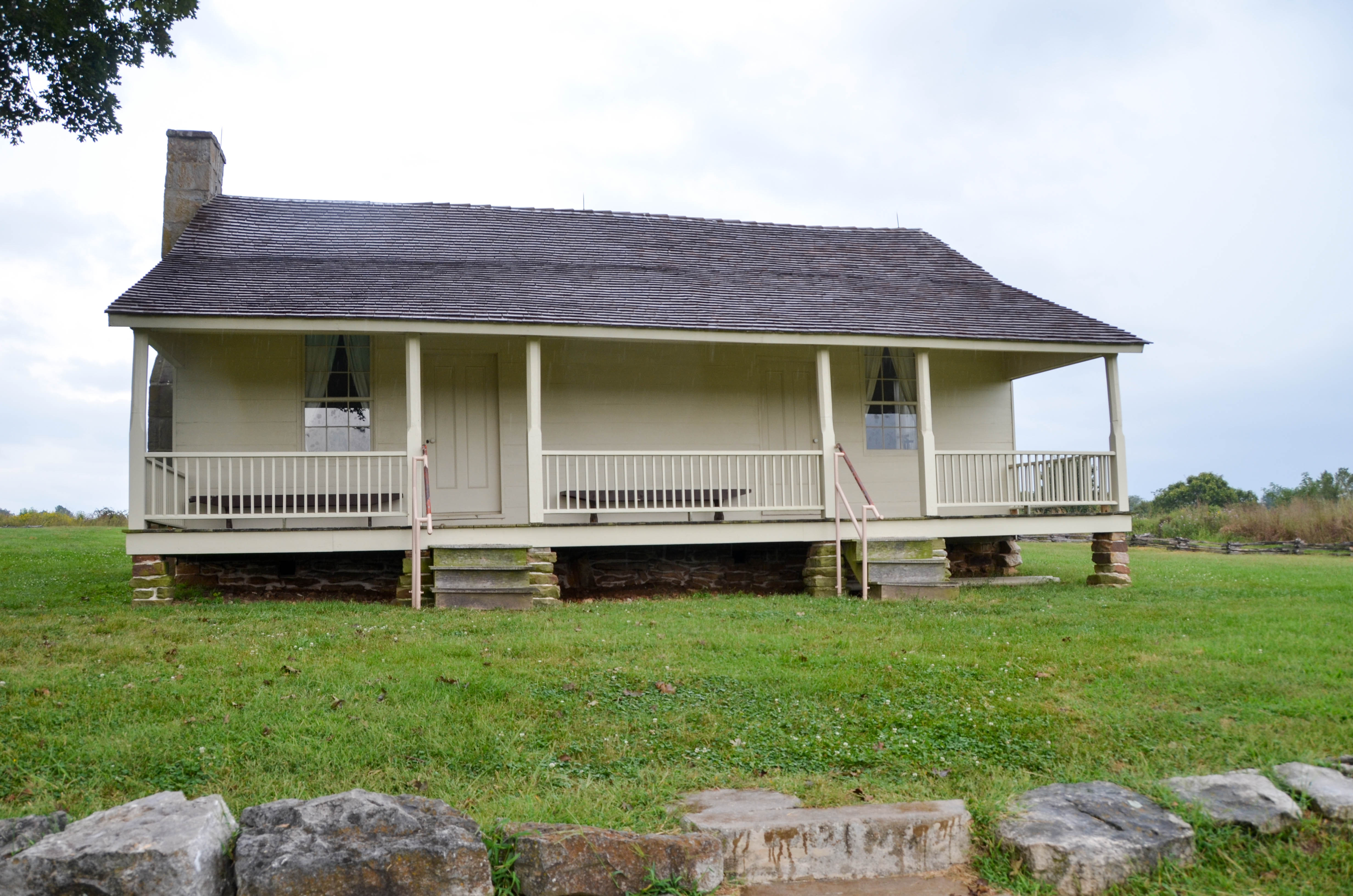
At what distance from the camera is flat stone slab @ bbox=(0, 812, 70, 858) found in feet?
11.6

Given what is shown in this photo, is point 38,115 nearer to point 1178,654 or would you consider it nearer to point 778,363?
point 778,363

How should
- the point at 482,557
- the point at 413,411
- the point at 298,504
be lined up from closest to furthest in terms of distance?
1. the point at 482,557
2. the point at 413,411
3. the point at 298,504

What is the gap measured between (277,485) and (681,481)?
4923 mm

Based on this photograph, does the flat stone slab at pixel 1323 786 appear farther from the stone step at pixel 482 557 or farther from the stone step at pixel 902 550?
the stone step at pixel 482 557

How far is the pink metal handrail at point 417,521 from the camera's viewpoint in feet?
32.3

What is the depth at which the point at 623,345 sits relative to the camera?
12938mm

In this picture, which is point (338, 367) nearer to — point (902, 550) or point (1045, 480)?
point (902, 550)

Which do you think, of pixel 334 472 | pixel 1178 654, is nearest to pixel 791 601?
pixel 1178 654

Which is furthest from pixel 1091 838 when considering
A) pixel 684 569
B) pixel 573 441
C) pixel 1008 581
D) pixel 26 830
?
pixel 573 441

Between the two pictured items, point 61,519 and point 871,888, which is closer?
point 871,888

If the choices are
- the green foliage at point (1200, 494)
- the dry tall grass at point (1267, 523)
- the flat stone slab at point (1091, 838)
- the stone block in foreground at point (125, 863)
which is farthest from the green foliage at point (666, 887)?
the green foliage at point (1200, 494)

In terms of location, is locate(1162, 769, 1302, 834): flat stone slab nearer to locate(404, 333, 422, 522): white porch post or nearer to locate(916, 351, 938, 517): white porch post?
locate(916, 351, 938, 517): white porch post

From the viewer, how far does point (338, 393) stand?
12078mm

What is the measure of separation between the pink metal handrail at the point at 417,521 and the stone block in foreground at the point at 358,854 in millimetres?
6069
